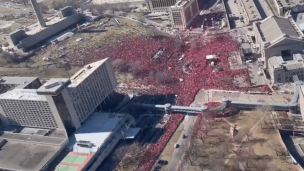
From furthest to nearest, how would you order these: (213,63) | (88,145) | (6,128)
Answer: (213,63) → (6,128) → (88,145)

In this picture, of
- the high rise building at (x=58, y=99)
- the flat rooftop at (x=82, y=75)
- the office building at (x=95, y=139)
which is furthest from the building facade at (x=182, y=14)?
the office building at (x=95, y=139)

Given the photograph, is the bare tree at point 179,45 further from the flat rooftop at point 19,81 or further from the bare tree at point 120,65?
the flat rooftop at point 19,81

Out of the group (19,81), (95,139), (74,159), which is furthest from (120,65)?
(74,159)

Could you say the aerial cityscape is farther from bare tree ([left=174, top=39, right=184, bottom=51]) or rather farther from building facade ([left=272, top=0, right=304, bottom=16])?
bare tree ([left=174, top=39, right=184, bottom=51])

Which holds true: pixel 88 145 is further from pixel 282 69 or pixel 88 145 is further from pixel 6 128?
pixel 282 69

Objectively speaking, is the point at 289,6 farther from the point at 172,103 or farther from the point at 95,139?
the point at 95,139

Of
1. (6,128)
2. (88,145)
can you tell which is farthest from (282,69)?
(6,128)
